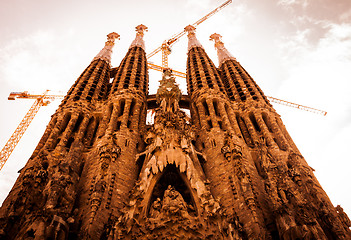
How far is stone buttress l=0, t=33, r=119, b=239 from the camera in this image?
1347 cm

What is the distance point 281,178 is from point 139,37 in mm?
35591

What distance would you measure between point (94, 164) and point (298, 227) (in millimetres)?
13022

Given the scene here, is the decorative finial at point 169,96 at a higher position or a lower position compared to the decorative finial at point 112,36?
lower

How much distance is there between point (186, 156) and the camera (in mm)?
17156

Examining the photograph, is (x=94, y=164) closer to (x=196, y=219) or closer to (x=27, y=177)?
(x=27, y=177)

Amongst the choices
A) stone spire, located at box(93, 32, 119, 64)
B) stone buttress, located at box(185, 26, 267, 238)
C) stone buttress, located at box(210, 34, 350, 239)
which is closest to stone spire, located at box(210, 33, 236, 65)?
stone buttress, located at box(185, 26, 267, 238)

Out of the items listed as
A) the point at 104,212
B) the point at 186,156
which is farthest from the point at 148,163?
the point at 104,212

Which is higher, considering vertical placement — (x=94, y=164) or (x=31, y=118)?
(x=31, y=118)

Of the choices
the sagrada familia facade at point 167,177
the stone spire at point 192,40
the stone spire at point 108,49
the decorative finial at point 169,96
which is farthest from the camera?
the stone spire at point 192,40

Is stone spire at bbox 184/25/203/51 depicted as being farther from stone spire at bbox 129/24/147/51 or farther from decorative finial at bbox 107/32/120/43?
decorative finial at bbox 107/32/120/43

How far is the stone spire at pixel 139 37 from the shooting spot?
42.7 m

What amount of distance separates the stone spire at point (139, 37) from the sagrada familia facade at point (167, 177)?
15203 millimetres

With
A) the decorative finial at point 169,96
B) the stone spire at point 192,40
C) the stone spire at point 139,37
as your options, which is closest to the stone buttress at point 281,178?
the decorative finial at point 169,96

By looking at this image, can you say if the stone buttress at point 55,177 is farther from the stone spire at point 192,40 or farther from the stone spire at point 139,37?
the stone spire at point 192,40
